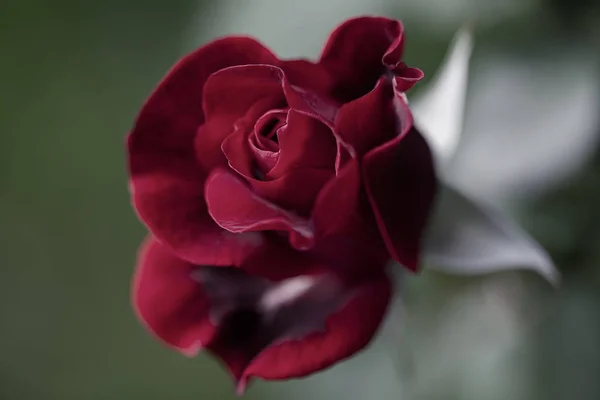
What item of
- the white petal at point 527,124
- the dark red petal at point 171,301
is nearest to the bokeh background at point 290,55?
the white petal at point 527,124

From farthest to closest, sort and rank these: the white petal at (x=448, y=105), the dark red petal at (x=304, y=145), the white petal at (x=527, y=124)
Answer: the white petal at (x=527, y=124)
the white petal at (x=448, y=105)
the dark red petal at (x=304, y=145)

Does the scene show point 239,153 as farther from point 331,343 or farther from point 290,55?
point 290,55

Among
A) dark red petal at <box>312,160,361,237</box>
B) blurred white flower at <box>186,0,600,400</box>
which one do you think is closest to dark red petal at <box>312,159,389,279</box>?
dark red petal at <box>312,160,361,237</box>

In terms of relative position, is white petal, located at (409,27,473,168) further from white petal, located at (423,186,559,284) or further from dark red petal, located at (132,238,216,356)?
dark red petal, located at (132,238,216,356)

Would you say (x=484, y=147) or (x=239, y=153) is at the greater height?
(x=239, y=153)

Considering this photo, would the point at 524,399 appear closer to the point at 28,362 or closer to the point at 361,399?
the point at 361,399

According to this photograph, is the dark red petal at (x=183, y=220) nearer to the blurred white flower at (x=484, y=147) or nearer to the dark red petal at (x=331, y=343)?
the dark red petal at (x=331, y=343)

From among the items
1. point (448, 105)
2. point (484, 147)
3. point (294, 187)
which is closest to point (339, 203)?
point (294, 187)
